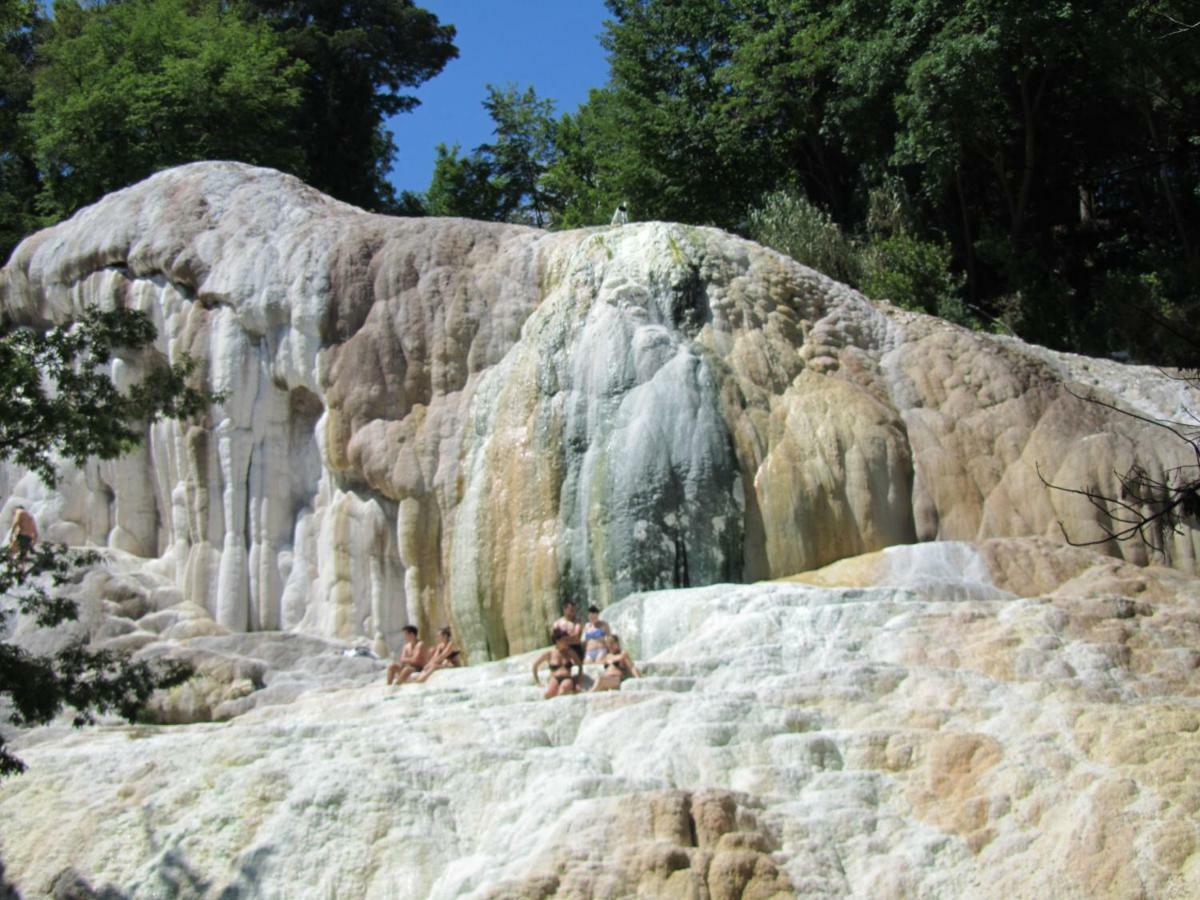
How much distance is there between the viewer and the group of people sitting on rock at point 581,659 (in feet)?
38.7

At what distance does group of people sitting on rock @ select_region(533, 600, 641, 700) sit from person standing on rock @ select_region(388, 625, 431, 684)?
2113 millimetres

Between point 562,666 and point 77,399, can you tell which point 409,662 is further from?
point 77,399

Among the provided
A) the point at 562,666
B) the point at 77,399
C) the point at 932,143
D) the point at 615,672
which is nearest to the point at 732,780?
the point at 615,672

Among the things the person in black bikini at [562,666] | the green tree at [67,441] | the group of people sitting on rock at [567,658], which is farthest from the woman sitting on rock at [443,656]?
the green tree at [67,441]

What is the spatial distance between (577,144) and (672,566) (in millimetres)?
21270

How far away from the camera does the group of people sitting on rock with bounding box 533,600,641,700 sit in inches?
464

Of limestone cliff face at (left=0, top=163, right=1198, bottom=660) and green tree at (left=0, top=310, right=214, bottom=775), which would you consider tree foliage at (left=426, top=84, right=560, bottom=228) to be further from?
green tree at (left=0, top=310, right=214, bottom=775)

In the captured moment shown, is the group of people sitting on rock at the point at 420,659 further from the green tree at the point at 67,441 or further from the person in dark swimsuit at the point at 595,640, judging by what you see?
the green tree at the point at 67,441

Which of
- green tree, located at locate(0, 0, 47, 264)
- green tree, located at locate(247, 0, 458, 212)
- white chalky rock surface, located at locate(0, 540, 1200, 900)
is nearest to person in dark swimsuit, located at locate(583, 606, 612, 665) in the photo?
white chalky rock surface, located at locate(0, 540, 1200, 900)

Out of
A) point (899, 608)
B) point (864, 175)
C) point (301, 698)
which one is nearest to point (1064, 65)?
point (864, 175)

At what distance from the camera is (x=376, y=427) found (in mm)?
17812

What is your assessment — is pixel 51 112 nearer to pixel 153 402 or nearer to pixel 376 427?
pixel 376 427

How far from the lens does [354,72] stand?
35.5 metres

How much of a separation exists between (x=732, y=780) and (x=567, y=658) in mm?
2978
